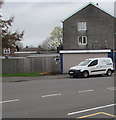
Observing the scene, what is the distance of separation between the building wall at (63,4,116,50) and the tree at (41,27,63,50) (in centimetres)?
2632

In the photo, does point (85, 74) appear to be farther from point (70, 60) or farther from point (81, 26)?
point (81, 26)

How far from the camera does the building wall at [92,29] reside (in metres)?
44.4

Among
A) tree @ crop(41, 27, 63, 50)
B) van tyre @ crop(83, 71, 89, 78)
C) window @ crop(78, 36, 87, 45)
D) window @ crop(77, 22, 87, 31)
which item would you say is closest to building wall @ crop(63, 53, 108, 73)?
van tyre @ crop(83, 71, 89, 78)

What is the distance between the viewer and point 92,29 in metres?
44.9

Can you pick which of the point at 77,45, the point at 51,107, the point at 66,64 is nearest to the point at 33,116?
the point at 51,107

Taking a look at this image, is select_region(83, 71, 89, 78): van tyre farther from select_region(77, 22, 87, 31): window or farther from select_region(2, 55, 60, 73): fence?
select_region(77, 22, 87, 31): window

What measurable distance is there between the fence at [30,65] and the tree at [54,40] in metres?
43.6

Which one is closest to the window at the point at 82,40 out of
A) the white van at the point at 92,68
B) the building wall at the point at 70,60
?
the building wall at the point at 70,60

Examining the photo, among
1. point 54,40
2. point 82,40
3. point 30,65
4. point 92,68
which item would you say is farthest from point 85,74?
point 54,40

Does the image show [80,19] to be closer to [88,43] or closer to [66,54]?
[88,43]

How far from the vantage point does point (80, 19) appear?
44.8m

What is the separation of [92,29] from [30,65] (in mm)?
19964

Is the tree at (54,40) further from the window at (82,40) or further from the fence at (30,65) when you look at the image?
the fence at (30,65)

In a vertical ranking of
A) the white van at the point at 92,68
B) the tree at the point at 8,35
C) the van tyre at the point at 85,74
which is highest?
the tree at the point at 8,35
